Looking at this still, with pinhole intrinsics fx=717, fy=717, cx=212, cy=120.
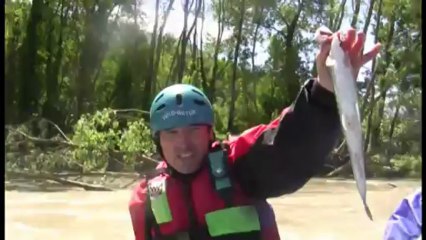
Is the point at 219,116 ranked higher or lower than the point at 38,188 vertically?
higher

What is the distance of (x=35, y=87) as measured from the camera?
7359 millimetres

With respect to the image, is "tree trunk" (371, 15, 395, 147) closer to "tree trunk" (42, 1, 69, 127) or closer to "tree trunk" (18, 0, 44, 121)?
"tree trunk" (42, 1, 69, 127)

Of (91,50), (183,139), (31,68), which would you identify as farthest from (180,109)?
(31,68)

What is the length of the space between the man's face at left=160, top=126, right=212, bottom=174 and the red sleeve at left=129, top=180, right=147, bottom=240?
2.2 inches

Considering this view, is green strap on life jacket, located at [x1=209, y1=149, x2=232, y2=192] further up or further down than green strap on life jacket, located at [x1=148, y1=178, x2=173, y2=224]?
further up

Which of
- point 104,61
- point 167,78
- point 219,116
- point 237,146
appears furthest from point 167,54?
point 237,146

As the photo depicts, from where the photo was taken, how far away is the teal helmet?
786mm

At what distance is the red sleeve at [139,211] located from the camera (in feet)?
2.63

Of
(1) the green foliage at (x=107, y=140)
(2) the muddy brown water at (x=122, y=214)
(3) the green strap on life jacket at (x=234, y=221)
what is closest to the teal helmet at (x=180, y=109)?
(3) the green strap on life jacket at (x=234, y=221)

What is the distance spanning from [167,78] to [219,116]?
4.13ft

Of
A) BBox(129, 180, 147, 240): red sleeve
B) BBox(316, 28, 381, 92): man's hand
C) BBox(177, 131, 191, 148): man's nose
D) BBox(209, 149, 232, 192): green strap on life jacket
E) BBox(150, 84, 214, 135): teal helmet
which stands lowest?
BBox(129, 180, 147, 240): red sleeve

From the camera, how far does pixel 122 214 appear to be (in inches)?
179

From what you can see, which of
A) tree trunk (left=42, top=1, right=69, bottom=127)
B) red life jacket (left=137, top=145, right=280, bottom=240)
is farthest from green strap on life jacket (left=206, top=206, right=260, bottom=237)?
tree trunk (left=42, top=1, right=69, bottom=127)

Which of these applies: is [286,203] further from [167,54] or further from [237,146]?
[237,146]
